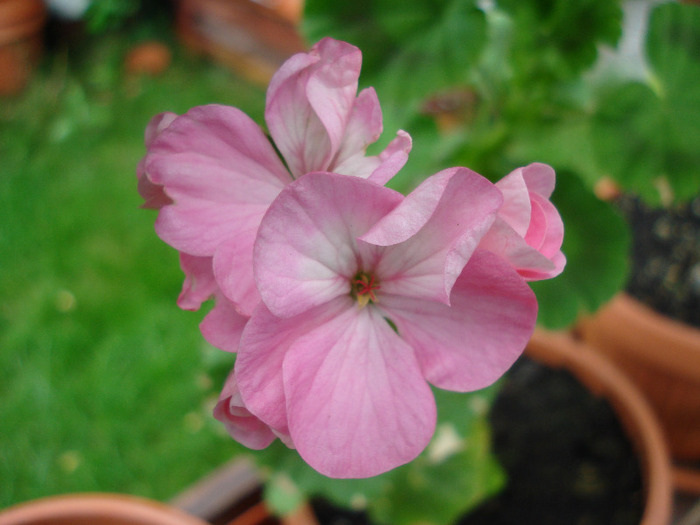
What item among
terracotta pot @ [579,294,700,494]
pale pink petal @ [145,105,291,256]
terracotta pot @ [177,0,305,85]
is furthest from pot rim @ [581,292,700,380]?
terracotta pot @ [177,0,305,85]

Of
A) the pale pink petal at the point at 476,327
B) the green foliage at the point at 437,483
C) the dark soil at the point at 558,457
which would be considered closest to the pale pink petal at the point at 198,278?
the pale pink petal at the point at 476,327

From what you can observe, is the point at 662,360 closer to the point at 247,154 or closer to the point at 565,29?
the point at 565,29

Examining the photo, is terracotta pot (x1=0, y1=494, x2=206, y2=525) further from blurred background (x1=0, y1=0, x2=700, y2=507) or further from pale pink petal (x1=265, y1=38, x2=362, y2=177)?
pale pink petal (x1=265, y1=38, x2=362, y2=177)

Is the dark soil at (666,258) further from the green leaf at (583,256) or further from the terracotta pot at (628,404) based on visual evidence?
the green leaf at (583,256)

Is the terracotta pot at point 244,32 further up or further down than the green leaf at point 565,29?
further down

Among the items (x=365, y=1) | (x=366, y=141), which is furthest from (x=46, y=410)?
(x=366, y=141)

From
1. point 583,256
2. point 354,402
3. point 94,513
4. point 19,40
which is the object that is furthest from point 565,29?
point 19,40
